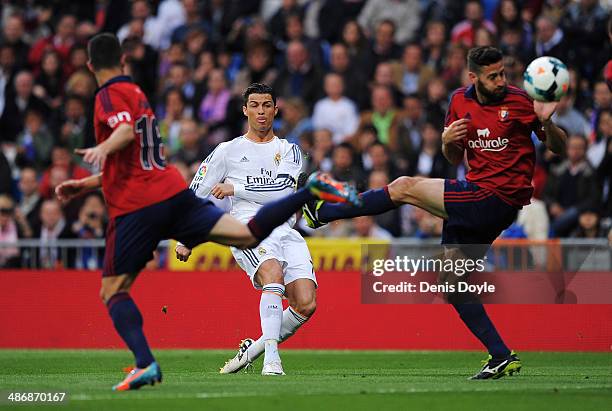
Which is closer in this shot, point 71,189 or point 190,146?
point 71,189

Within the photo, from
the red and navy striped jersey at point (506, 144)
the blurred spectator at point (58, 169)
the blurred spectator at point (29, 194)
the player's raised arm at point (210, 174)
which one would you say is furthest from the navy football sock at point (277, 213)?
the blurred spectator at point (58, 169)

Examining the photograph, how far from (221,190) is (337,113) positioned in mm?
8686

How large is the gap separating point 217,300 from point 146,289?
995 mm

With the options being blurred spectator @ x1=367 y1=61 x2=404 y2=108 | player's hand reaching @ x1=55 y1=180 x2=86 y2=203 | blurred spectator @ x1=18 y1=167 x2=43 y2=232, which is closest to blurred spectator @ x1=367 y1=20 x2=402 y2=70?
blurred spectator @ x1=367 y1=61 x2=404 y2=108

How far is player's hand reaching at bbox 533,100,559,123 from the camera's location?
10609mm

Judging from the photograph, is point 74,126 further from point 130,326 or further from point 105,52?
point 130,326

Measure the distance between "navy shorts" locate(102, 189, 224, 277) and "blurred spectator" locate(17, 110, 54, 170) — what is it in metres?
12.1

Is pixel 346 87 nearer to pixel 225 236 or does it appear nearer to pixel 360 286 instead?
pixel 360 286

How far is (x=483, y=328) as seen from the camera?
11.2 meters

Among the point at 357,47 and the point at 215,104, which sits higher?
the point at 357,47

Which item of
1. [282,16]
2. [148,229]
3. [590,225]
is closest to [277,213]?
[148,229]

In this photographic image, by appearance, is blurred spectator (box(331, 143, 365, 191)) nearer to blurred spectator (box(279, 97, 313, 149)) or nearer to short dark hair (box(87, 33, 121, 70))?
blurred spectator (box(279, 97, 313, 149))

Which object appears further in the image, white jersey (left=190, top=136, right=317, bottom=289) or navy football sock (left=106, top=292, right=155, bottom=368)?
white jersey (left=190, top=136, right=317, bottom=289)

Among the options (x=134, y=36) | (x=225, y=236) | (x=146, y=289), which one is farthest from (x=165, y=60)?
(x=225, y=236)
